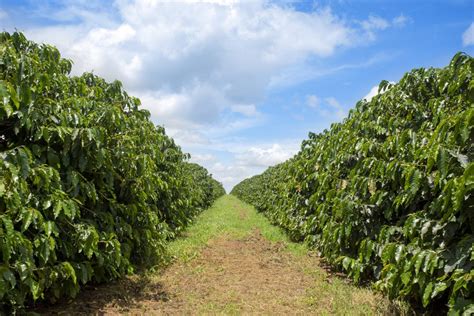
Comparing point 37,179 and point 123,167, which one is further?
point 123,167

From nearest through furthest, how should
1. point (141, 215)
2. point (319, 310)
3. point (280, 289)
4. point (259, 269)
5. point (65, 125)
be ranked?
point (65, 125) < point (319, 310) < point (280, 289) < point (141, 215) < point (259, 269)

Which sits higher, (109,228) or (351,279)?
(109,228)

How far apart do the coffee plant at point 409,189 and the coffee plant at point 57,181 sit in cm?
328

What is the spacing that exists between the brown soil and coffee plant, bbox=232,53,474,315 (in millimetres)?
753

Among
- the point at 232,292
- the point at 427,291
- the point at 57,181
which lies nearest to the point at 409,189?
the point at 427,291

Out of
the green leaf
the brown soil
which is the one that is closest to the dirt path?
the brown soil

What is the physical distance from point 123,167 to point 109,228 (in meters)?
0.91

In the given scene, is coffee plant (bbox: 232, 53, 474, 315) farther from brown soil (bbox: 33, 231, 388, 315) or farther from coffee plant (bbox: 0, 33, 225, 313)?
coffee plant (bbox: 0, 33, 225, 313)

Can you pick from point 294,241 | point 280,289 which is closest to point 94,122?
point 280,289

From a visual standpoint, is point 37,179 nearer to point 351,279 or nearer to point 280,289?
point 280,289

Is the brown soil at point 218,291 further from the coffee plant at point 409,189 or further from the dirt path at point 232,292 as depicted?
the coffee plant at point 409,189

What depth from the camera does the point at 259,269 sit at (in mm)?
6883

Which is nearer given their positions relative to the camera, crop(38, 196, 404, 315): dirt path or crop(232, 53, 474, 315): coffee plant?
Result: crop(232, 53, 474, 315): coffee plant

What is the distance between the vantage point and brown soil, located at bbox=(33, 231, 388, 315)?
15.5 feet
